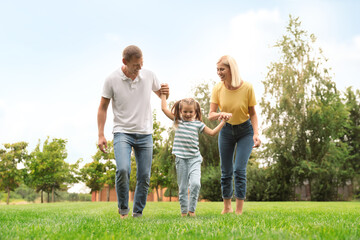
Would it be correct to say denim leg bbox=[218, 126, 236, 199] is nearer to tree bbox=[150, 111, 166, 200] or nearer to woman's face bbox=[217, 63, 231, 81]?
woman's face bbox=[217, 63, 231, 81]

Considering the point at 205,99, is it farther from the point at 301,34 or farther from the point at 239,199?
the point at 239,199

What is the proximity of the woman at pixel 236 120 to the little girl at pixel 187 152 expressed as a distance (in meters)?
0.35

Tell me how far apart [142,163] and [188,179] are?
0.72m

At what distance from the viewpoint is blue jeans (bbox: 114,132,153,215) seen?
4547mm

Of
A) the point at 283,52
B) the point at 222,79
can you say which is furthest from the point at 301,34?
the point at 222,79

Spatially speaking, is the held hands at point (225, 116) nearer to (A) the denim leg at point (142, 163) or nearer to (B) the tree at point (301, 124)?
(A) the denim leg at point (142, 163)

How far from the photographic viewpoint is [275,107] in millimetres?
25625

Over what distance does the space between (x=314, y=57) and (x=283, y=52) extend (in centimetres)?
243

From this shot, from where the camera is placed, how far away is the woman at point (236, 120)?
198 inches

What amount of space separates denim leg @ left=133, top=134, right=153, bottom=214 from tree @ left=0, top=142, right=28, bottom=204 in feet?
109

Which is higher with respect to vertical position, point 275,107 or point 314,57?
point 314,57

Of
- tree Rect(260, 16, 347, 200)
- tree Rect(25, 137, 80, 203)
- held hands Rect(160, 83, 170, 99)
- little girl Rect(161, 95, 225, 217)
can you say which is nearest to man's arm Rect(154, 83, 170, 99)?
held hands Rect(160, 83, 170, 99)

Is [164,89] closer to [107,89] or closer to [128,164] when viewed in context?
Answer: [107,89]

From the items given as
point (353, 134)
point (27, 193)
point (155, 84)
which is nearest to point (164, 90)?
point (155, 84)
